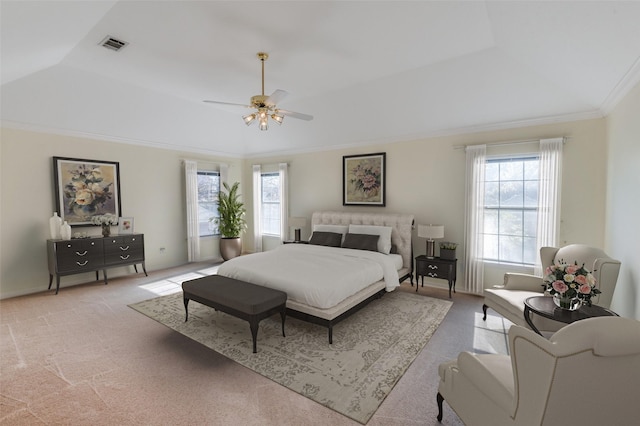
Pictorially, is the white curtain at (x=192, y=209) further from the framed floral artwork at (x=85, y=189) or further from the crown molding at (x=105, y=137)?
the framed floral artwork at (x=85, y=189)

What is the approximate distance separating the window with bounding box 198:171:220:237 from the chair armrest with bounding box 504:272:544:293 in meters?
6.50

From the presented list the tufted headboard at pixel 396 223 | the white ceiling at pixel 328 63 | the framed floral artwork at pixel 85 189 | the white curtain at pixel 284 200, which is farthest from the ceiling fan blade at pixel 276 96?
the framed floral artwork at pixel 85 189

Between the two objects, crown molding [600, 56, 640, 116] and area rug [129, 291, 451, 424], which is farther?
crown molding [600, 56, 640, 116]

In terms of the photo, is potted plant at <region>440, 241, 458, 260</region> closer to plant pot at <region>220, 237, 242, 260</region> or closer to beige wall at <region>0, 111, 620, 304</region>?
beige wall at <region>0, 111, 620, 304</region>

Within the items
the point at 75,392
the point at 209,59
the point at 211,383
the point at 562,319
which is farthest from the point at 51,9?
the point at 562,319

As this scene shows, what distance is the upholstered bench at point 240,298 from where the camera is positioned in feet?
10.2

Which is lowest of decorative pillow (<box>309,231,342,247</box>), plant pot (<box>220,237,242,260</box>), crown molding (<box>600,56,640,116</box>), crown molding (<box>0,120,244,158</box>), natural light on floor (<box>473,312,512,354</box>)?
natural light on floor (<box>473,312,512,354</box>)

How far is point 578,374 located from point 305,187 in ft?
20.0

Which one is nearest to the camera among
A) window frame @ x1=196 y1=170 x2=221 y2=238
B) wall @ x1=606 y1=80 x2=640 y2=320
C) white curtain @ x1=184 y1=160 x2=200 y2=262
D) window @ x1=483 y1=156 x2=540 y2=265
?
wall @ x1=606 y1=80 x2=640 y2=320

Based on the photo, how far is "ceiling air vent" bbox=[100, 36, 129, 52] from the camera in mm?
3420

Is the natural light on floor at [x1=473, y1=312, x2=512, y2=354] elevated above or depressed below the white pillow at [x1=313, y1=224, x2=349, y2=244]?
below

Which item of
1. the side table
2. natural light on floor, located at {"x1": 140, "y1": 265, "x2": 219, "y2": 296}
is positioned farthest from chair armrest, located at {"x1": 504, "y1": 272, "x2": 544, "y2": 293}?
natural light on floor, located at {"x1": 140, "y1": 265, "x2": 219, "y2": 296}

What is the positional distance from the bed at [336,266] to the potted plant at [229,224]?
213 centimetres

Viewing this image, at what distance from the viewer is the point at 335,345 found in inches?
129
